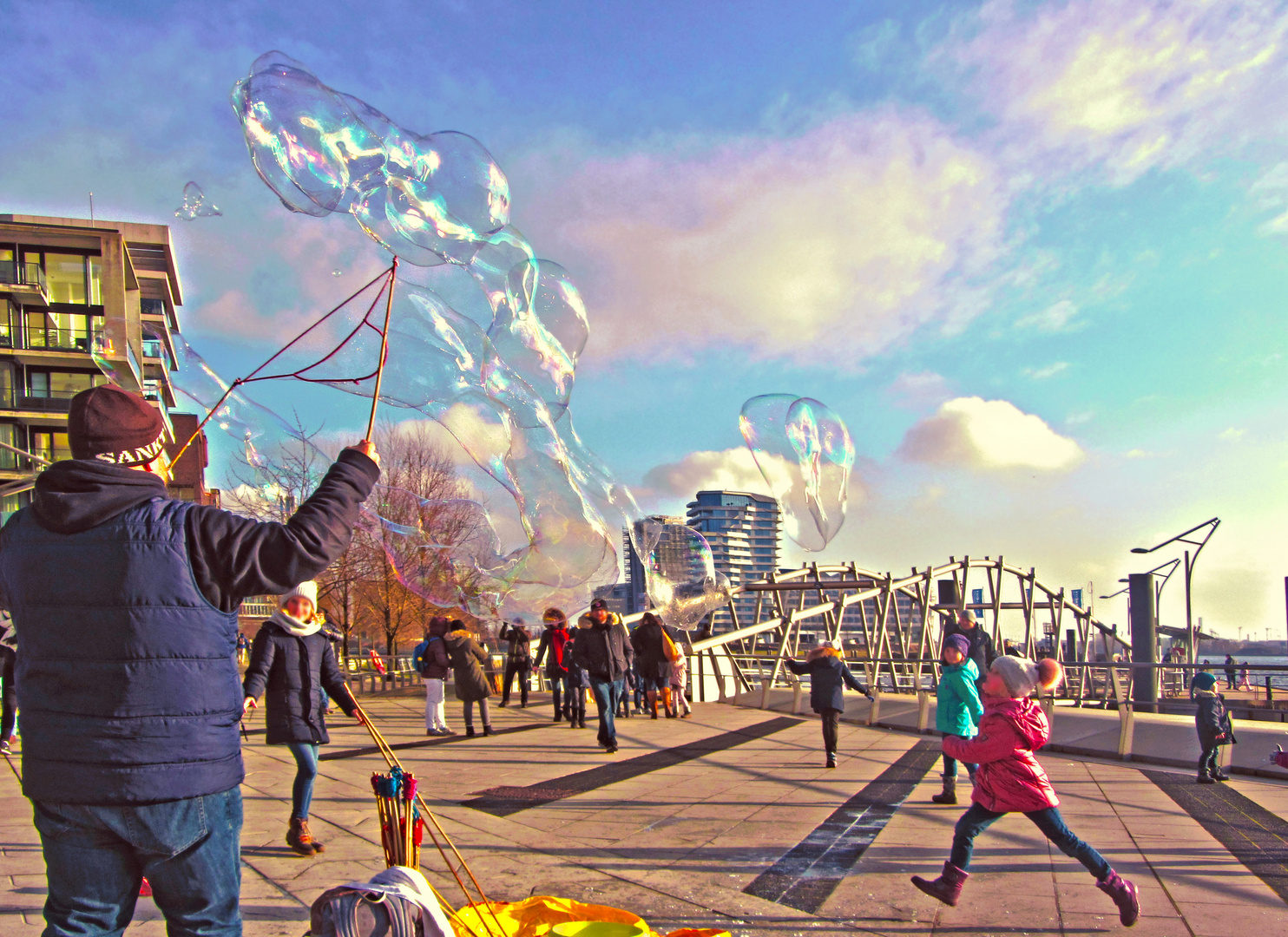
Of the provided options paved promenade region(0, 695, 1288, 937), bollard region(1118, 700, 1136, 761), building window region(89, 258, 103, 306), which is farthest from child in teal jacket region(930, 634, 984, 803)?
building window region(89, 258, 103, 306)

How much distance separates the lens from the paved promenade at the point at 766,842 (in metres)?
4.60

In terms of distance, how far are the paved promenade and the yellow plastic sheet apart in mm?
637

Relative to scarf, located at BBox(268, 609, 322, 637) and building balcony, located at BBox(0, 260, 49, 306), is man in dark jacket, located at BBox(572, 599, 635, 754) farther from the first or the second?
building balcony, located at BBox(0, 260, 49, 306)

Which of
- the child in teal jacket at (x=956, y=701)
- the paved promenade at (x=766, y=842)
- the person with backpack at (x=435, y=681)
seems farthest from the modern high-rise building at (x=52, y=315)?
the child in teal jacket at (x=956, y=701)

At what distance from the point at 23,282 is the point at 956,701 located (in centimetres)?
5565

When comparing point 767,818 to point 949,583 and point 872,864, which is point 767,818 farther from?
point 949,583

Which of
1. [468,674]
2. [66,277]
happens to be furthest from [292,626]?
[66,277]

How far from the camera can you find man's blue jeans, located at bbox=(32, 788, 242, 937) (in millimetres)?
2203

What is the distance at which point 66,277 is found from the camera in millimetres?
51625

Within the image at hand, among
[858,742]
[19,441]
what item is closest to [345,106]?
[858,742]

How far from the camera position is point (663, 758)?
9773 millimetres

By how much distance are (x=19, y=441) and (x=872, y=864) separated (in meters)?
54.9

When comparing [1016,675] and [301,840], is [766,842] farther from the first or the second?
[301,840]

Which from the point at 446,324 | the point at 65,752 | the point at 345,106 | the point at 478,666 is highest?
the point at 345,106
